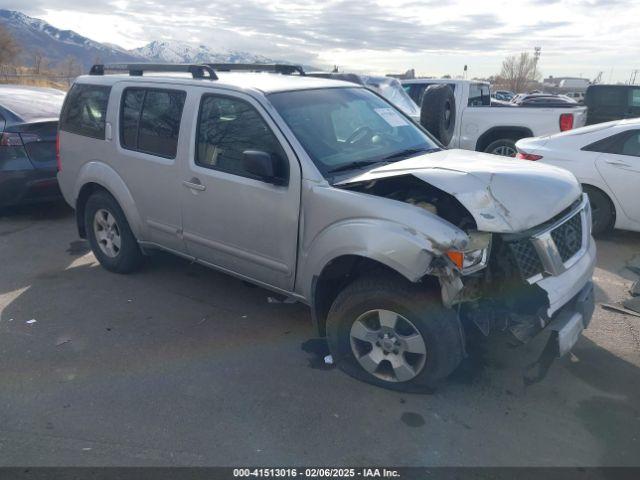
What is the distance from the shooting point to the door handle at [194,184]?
399 cm

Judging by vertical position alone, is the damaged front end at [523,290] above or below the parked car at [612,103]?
below

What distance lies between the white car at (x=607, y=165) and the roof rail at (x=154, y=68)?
4.23 meters

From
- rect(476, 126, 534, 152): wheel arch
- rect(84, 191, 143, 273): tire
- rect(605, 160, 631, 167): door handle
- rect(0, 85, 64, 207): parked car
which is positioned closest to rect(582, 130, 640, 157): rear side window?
rect(605, 160, 631, 167): door handle

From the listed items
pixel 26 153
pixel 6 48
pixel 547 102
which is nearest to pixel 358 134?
pixel 26 153

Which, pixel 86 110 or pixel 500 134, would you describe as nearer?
pixel 86 110

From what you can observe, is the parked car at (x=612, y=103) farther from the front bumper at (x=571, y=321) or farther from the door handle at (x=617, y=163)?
the front bumper at (x=571, y=321)

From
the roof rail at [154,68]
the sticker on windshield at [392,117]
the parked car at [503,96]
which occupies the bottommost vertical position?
the sticker on windshield at [392,117]

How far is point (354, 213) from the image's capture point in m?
3.18

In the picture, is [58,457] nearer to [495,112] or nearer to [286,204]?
[286,204]

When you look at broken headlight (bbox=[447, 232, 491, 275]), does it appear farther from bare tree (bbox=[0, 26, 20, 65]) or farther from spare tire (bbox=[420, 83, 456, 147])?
bare tree (bbox=[0, 26, 20, 65])

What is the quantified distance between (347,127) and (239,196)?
0.98 meters

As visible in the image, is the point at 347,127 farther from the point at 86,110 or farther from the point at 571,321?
the point at 86,110

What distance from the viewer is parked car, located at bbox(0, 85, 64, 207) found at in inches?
258

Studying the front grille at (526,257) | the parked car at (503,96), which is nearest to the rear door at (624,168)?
the front grille at (526,257)
